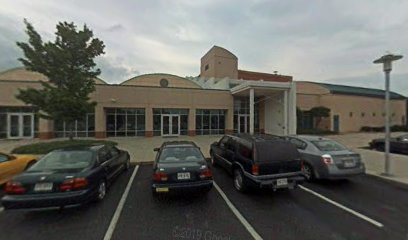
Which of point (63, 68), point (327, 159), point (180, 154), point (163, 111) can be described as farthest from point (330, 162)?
point (163, 111)

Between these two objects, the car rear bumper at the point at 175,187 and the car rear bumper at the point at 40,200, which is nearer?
the car rear bumper at the point at 40,200

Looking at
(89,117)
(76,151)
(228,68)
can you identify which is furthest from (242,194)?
(228,68)

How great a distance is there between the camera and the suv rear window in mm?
6254

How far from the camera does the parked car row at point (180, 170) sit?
4.91m

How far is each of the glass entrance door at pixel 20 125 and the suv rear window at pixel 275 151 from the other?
2264cm

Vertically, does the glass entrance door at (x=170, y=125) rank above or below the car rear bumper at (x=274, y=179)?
above

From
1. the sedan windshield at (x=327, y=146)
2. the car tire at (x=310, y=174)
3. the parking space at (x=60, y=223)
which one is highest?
the sedan windshield at (x=327, y=146)

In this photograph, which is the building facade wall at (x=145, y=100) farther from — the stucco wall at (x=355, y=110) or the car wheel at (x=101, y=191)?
the car wheel at (x=101, y=191)

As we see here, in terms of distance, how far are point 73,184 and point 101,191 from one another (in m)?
1.10

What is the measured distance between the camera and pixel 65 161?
5.98m

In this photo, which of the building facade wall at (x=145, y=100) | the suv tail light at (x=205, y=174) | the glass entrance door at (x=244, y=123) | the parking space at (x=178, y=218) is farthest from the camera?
the glass entrance door at (x=244, y=123)

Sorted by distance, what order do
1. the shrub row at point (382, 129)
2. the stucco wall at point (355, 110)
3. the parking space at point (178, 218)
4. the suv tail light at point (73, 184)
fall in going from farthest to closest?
the shrub row at point (382, 129) < the stucco wall at point (355, 110) < the suv tail light at point (73, 184) < the parking space at point (178, 218)

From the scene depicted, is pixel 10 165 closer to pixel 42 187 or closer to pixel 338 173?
pixel 42 187

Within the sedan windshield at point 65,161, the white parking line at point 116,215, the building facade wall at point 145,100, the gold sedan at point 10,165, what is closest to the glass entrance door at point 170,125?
the building facade wall at point 145,100
